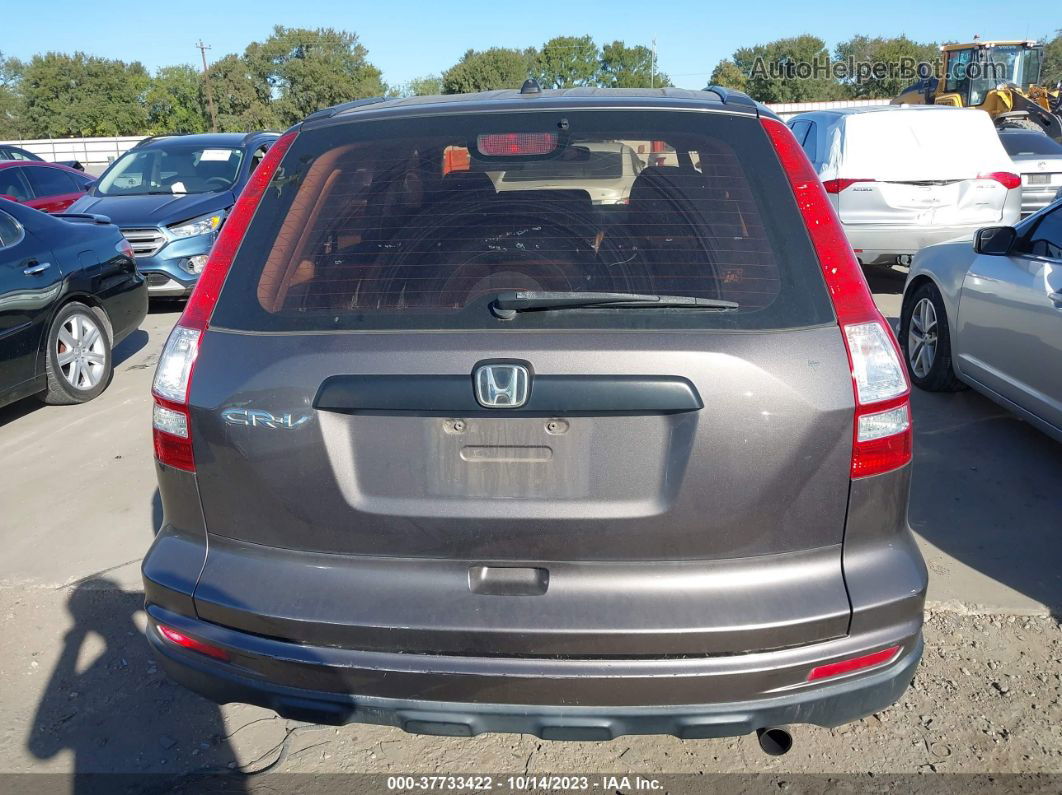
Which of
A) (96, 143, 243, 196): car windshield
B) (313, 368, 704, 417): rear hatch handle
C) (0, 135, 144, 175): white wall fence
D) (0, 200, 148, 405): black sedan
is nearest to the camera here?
(313, 368, 704, 417): rear hatch handle

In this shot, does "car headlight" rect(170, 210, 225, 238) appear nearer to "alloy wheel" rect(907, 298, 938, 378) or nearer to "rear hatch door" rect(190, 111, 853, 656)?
"alloy wheel" rect(907, 298, 938, 378)

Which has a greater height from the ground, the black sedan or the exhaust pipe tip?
the black sedan

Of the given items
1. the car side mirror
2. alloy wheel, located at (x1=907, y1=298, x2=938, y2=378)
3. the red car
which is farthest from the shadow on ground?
the red car

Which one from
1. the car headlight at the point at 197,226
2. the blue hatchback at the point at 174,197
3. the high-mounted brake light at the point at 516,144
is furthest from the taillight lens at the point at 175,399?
the car headlight at the point at 197,226

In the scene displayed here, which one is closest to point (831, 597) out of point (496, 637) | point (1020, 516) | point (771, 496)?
point (771, 496)

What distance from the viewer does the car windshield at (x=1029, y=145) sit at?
12.9m

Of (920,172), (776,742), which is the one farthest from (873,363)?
(920,172)

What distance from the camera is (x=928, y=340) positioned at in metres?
6.06

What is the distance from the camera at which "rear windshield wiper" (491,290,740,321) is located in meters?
2.10

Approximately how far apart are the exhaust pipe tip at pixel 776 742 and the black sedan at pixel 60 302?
5.08 meters

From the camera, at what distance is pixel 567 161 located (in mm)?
2598

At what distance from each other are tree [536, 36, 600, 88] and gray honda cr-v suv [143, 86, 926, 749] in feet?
303

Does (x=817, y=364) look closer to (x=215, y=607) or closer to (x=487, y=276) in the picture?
Answer: (x=487, y=276)

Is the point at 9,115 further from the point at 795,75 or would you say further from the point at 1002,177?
the point at 1002,177
